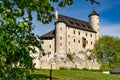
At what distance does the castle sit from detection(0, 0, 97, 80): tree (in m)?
77.0

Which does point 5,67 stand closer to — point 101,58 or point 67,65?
point 67,65

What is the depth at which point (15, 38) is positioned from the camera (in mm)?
8336

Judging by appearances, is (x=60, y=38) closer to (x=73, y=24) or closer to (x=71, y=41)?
(x=71, y=41)

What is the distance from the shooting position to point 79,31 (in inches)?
4269

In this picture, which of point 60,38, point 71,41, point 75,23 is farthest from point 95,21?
point 60,38

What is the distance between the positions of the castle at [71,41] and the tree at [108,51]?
8.59ft

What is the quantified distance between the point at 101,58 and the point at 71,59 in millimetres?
15497

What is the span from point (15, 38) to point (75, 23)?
100922 millimetres

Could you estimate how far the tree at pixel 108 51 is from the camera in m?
104

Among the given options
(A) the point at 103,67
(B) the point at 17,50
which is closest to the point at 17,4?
(B) the point at 17,50

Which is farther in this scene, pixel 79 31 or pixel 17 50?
pixel 79 31

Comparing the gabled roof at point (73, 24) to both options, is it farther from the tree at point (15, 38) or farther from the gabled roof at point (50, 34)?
the tree at point (15, 38)

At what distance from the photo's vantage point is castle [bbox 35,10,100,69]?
9316cm

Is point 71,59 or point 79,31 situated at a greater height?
point 79,31
